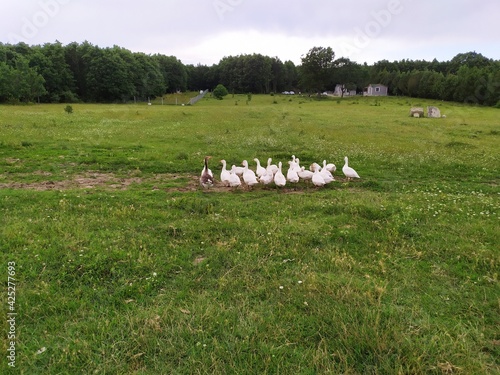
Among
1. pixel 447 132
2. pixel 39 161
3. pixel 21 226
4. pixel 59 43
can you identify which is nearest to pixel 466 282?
pixel 21 226

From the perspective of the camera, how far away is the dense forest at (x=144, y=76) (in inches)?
2913

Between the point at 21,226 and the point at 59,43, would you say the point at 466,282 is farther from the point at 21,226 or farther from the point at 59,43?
the point at 59,43

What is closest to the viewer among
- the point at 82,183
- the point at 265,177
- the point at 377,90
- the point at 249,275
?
the point at 249,275

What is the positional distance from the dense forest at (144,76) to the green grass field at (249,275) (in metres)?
74.3

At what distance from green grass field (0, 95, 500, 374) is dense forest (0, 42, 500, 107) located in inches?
2926

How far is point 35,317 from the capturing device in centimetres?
557

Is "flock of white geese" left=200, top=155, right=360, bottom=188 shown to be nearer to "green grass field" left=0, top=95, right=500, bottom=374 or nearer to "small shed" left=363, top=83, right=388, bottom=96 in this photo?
"green grass field" left=0, top=95, right=500, bottom=374

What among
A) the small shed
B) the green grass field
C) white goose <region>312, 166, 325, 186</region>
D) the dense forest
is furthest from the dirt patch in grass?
the small shed

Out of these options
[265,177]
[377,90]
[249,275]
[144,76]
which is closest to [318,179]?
[265,177]

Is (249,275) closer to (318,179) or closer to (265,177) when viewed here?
(265,177)

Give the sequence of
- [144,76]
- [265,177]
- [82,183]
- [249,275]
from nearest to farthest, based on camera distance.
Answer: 1. [249,275]
2. [265,177]
3. [82,183]
4. [144,76]

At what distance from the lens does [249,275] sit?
6.76 m

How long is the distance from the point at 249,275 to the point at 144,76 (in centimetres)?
10572

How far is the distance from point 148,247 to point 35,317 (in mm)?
2598
